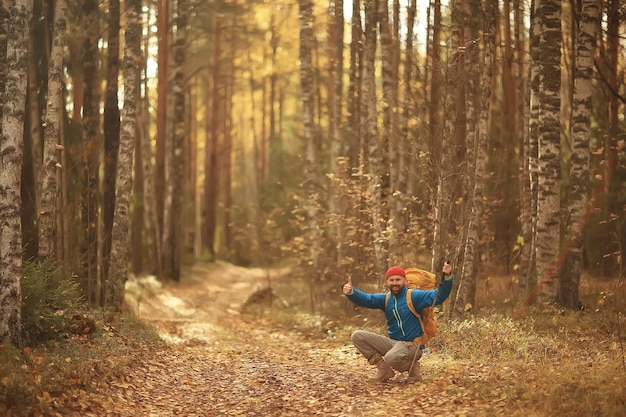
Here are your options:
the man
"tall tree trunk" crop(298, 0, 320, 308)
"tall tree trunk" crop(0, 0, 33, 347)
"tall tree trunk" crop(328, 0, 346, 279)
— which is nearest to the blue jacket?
the man

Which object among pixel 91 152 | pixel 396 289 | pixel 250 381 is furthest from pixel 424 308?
pixel 91 152

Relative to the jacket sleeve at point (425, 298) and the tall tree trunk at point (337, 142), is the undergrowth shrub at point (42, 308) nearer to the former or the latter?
the jacket sleeve at point (425, 298)

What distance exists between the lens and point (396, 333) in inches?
352

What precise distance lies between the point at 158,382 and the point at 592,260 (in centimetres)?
1148

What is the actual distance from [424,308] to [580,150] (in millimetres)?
4998

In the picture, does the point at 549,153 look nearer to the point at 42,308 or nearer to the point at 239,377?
the point at 239,377

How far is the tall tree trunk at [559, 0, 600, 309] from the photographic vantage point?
38.7 ft

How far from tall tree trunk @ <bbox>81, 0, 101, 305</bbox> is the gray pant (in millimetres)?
5672

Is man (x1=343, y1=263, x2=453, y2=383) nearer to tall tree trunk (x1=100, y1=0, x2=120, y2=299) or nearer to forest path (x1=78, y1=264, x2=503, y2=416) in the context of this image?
forest path (x1=78, y1=264, x2=503, y2=416)

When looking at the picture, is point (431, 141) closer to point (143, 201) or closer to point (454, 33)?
point (454, 33)

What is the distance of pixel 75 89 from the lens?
637 inches

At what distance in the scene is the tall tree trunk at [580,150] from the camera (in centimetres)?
1180

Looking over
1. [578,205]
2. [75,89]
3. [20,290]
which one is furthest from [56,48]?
[578,205]

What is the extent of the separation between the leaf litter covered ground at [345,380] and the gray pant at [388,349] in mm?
281
